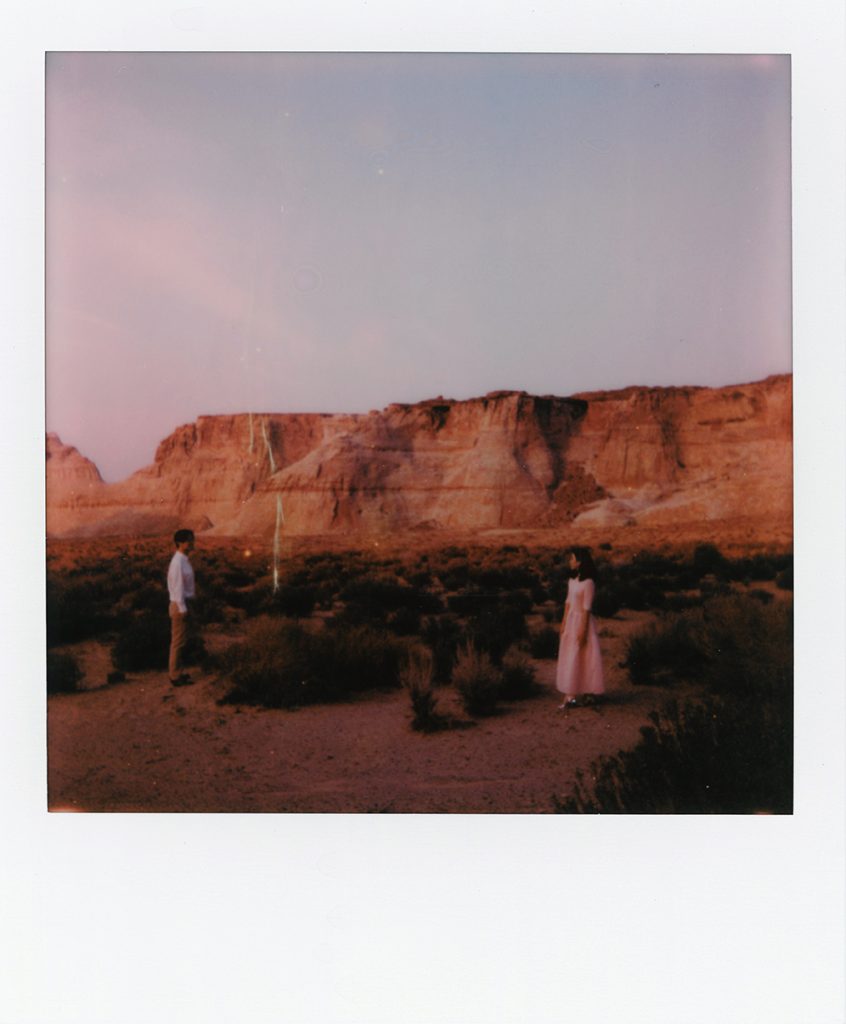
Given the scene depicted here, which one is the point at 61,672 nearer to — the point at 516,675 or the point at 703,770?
the point at 516,675

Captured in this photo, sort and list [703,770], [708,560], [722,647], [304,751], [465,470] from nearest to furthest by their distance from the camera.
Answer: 1. [703,770]
2. [304,751]
3. [722,647]
4. [708,560]
5. [465,470]

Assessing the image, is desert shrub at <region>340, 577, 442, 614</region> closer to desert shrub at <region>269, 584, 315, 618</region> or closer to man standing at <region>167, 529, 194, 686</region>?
desert shrub at <region>269, 584, 315, 618</region>

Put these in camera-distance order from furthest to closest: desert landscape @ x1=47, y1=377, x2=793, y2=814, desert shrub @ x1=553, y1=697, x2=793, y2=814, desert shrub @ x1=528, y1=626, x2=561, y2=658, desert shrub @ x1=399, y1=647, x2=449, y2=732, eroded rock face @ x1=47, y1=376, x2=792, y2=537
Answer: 1. desert shrub @ x1=528, y1=626, x2=561, y2=658
2. eroded rock face @ x1=47, y1=376, x2=792, y2=537
3. desert shrub @ x1=399, y1=647, x2=449, y2=732
4. desert landscape @ x1=47, y1=377, x2=793, y2=814
5. desert shrub @ x1=553, y1=697, x2=793, y2=814

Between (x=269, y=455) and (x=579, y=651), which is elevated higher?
(x=269, y=455)

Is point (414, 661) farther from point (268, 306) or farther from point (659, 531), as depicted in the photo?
point (268, 306)

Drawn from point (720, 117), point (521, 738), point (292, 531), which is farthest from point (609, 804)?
point (720, 117)

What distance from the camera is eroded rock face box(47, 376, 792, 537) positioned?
6.91m

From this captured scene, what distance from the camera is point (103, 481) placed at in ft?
22.8

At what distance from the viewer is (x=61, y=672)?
6793 mm

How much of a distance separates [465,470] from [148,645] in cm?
320

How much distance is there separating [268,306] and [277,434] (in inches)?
43.0

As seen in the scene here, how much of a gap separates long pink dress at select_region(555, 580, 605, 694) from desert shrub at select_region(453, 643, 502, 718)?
58 centimetres

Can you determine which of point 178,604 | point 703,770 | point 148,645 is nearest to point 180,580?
point 178,604

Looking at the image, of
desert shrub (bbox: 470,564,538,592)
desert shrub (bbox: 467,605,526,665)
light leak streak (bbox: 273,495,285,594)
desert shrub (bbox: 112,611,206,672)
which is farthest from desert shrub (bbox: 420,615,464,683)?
desert shrub (bbox: 112,611,206,672)
